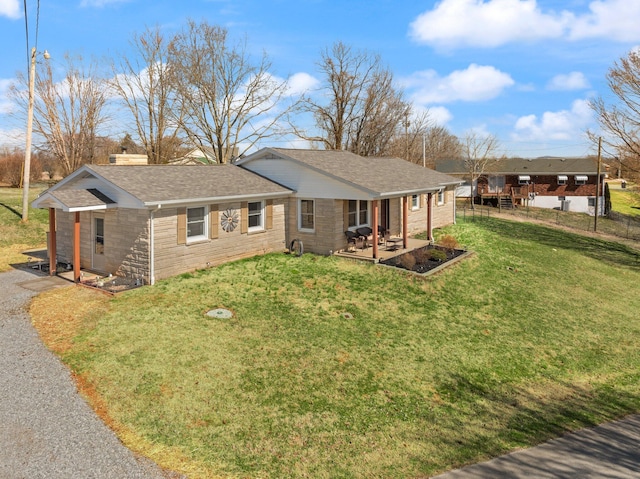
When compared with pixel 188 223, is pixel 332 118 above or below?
above

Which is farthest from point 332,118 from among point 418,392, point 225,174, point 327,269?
point 418,392

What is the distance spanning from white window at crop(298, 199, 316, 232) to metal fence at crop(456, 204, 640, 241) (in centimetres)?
1754

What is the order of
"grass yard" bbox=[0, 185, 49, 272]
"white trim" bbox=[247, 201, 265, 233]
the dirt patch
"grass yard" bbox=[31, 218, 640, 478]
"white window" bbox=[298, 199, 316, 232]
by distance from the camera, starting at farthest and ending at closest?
1. "grass yard" bbox=[0, 185, 49, 272]
2. "white window" bbox=[298, 199, 316, 232]
3. "white trim" bbox=[247, 201, 265, 233]
4. the dirt patch
5. "grass yard" bbox=[31, 218, 640, 478]

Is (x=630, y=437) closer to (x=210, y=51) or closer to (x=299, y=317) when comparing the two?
(x=299, y=317)

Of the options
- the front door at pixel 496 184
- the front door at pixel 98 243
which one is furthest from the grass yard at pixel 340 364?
the front door at pixel 496 184

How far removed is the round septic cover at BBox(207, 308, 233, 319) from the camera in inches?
515

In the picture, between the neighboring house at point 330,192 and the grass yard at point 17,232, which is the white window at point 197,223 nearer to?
the neighboring house at point 330,192

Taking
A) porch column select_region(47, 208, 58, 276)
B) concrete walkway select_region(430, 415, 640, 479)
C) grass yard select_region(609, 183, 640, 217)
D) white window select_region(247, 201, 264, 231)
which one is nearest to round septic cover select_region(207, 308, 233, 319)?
white window select_region(247, 201, 264, 231)

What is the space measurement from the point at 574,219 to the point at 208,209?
37526mm

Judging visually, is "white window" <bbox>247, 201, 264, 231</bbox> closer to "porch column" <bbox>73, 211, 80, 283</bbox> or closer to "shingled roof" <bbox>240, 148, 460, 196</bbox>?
"shingled roof" <bbox>240, 148, 460, 196</bbox>

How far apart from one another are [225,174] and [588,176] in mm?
43529

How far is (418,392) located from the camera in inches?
412

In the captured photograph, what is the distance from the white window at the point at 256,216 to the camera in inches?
757

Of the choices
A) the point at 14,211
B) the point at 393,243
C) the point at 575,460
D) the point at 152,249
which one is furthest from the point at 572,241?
the point at 14,211
